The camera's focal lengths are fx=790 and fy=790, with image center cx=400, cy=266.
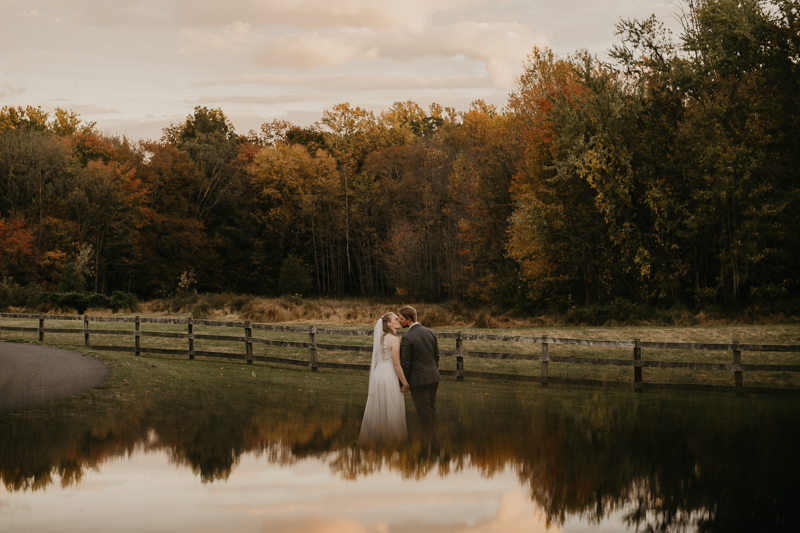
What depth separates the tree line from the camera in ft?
114

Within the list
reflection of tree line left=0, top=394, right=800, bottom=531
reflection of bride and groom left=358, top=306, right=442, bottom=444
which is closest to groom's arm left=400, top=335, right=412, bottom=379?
reflection of bride and groom left=358, top=306, right=442, bottom=444

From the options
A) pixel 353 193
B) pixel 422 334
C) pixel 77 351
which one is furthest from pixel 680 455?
pixel 353 193

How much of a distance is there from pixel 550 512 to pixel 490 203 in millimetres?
43042

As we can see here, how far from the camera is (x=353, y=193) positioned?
7269 cm

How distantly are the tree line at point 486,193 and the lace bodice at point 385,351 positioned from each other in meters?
27.0

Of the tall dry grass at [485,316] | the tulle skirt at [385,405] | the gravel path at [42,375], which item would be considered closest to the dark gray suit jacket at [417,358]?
the tulle skirt at [385,405]

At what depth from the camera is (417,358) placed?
37.2 ft

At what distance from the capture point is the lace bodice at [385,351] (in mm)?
11406

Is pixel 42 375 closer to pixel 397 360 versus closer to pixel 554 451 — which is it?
pixel 397 360

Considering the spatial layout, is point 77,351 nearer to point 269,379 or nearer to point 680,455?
point 269,379

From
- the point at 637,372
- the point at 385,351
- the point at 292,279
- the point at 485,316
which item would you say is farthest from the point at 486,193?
the point at 385,351

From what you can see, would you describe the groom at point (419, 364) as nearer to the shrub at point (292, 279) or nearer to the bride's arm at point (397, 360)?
the bride's arm at point (397, 360)

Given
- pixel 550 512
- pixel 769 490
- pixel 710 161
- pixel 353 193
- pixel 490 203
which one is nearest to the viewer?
pixel 550 512

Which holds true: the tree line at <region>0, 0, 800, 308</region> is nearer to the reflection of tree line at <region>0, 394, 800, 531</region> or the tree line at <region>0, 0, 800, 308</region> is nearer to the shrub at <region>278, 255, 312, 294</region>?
the shrub at <region>278, 255, 312, 294</region>
